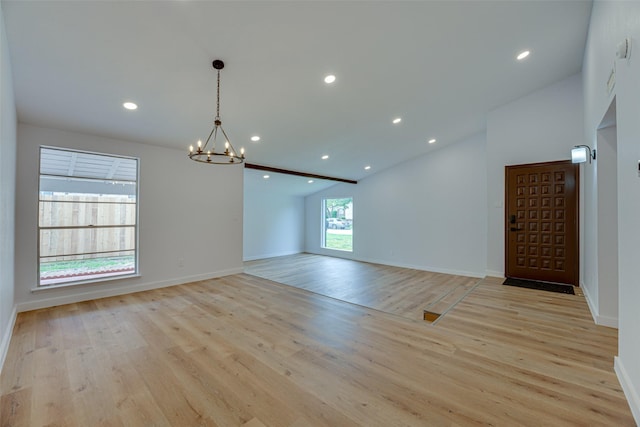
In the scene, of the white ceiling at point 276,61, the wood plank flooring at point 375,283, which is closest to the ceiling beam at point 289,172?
the white ceiling at point 276,61

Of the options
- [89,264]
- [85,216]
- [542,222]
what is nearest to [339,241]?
[542,222]

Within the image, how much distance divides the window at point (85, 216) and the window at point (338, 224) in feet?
19.3

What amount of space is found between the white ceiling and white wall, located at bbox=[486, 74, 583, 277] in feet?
0.80

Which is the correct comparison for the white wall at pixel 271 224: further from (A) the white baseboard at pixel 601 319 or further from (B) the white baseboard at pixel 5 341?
(A) the white baseboard at pixel 601 319

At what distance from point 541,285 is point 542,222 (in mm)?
1053

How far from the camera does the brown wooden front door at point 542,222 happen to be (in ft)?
14.1

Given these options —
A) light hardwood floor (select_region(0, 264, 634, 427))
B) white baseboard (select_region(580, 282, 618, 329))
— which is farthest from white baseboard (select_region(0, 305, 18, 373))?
white baseboard (select_region(580, 282, 618, 329))

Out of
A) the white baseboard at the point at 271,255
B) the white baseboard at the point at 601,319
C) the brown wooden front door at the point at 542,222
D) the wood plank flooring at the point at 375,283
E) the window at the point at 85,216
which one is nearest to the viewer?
the white baseboard at the point at 601,319

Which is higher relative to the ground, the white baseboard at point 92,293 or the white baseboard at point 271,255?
the white baseboard at point 92,293

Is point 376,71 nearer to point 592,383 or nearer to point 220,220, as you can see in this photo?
point 592,383

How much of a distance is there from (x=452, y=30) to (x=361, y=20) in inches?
41.6

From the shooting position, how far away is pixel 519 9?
2.74m

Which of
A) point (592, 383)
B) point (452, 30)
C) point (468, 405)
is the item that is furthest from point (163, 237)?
point (592, 383)

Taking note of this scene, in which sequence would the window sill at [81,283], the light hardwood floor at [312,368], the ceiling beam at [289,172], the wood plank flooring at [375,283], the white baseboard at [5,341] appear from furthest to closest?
1. the ceiling beam at [289,172]
2. the wood plank flooring at [375,283]
3. the window sill at [81,283]
4. the white baseboard at [5,341]
5. the light hardwood floor at [312,368]
